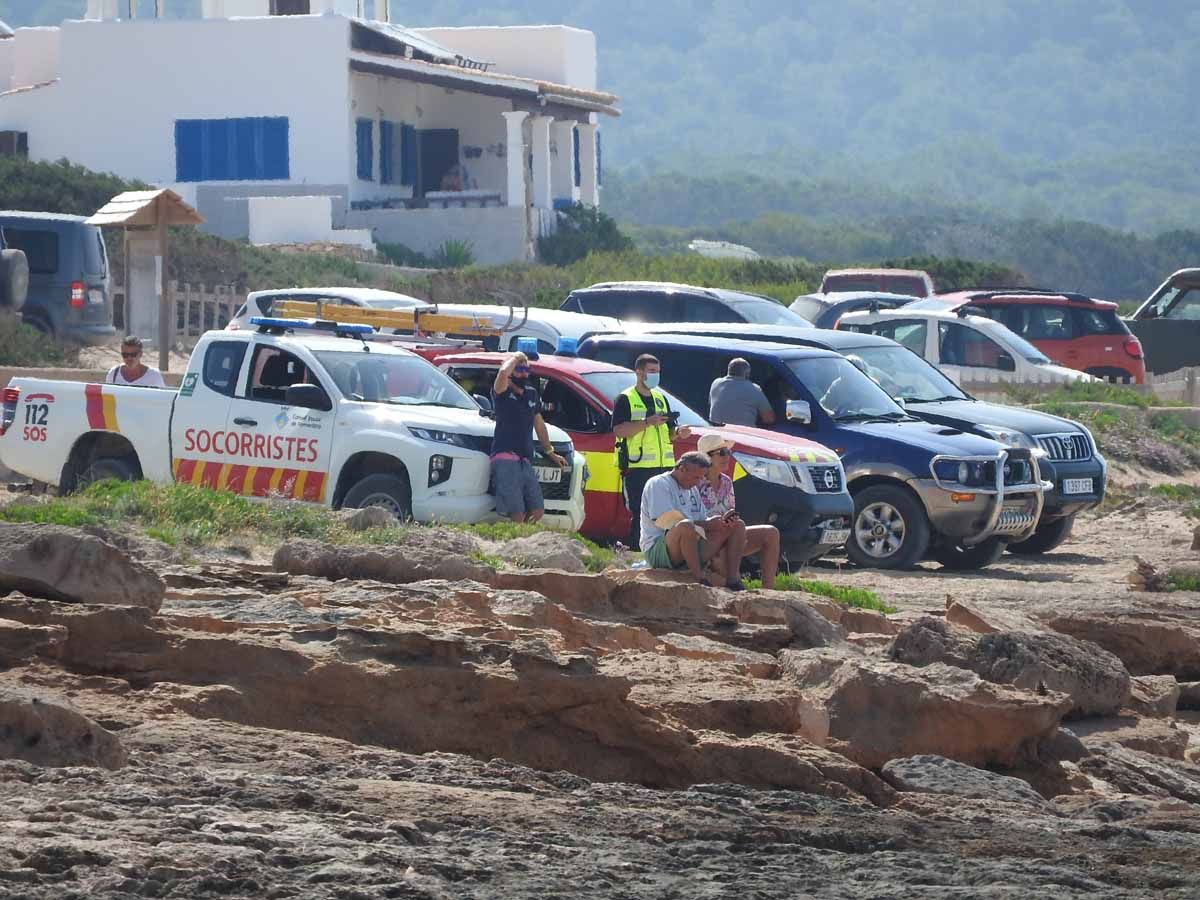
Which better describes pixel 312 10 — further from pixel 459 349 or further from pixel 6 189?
pixel 459 349

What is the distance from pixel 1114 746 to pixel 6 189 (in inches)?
1098

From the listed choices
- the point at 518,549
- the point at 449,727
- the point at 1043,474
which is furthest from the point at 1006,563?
the point at 449,727

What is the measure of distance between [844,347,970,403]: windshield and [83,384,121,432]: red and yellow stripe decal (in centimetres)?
623

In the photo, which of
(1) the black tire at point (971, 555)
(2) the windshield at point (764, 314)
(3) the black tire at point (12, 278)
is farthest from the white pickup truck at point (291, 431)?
(2) the windshield at point (764, 314)

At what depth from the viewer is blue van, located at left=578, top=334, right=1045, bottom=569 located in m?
16.0

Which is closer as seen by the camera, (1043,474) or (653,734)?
(653,734)

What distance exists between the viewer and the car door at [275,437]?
14547mm

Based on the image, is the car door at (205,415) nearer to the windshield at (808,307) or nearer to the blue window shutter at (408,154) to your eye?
the windshield at (808,307)

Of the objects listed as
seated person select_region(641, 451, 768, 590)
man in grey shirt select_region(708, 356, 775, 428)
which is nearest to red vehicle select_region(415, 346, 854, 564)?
man in grey shirt select_region(708, 356, 775, 428)

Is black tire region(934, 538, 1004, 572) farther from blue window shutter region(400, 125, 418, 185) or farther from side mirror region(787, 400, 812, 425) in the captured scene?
blue window shutter region(400, 125, 418, 185)

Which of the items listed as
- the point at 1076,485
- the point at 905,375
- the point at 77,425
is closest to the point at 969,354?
the point at 905,375

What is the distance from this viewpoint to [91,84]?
1661 inches

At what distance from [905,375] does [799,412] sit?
8.18 ft

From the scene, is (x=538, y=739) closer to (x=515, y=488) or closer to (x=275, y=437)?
(x=515, y=488)
